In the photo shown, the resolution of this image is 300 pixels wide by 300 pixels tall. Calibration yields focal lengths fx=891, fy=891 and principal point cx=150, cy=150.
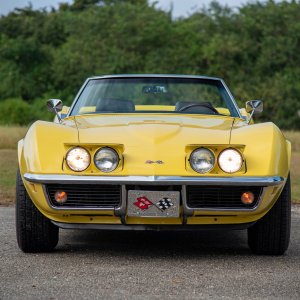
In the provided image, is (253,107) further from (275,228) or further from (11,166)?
(11,166)

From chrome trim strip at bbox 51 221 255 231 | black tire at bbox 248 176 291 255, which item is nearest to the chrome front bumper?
chrome trim strip at bbox 51 221 255 231

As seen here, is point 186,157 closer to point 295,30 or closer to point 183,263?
point 183,263

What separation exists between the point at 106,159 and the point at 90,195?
254 mm

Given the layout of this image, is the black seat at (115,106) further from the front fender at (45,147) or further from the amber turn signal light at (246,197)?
the amber turn signal light at (246,197)

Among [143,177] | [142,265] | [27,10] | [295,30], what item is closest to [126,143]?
[143,177]

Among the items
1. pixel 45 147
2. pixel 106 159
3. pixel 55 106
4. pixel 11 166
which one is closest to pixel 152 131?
pixel 106 159

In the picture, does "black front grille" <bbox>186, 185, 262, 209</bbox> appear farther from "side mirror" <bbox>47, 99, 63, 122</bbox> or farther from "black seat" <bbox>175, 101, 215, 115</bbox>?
"side mirror" <bbox>47, 99, 63, 122</bbox>

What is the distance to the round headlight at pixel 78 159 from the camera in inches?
226

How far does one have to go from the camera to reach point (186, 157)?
5.79m

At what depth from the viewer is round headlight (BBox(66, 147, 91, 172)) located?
575 centimetres

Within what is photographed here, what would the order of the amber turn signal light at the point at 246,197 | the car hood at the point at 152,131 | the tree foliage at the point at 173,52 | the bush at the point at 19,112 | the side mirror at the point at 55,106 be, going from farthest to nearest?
the bush at the point at 19,112
the tree foliage at the point at 173,52
the side mirror at the point at 55,106
the car hood at the point at 152,131
the amber turn signal light at the point at 246,197

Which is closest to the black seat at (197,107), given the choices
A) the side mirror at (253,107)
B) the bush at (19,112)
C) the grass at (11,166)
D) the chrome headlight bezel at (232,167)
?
the side mirror at (253,107)

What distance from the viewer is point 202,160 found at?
5.76m

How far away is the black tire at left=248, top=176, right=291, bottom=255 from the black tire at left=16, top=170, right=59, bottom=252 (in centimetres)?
144
